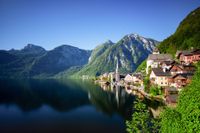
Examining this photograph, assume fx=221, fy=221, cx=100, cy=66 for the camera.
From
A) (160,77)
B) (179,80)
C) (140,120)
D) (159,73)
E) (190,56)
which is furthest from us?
(190,56)

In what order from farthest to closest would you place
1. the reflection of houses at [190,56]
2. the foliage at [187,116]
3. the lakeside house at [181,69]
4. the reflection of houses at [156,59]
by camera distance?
1. the reflection of houses at [156,59]
2. the reflection of houses at [190,56]
3. the lakeside house at [181,69]
4. the foliage at [187,116]

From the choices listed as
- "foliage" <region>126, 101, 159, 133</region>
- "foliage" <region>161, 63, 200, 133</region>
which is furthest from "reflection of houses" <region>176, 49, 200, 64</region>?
"foliage" <region>161, 63, 200, 133</region>

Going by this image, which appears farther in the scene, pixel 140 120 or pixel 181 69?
pixel 181 69

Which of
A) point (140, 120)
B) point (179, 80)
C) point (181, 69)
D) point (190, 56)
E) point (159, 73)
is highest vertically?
point (190, 56)

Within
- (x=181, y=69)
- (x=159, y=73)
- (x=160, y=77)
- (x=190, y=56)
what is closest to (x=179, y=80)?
(x=160, y=77)

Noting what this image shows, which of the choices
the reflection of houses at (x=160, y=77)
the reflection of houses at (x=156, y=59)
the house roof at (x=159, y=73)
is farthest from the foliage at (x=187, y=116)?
the reflection of houses at (x=156, y=59)

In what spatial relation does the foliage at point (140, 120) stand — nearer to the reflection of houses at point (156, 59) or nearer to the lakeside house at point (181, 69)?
the lakeside house at point (181, 69)

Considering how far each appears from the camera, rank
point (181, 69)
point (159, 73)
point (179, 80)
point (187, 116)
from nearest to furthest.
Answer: point (187, 116), point (179, 80), point (181, 69), point (159, 73)

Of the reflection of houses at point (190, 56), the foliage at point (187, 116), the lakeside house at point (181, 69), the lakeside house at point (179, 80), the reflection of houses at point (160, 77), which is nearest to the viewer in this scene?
the foliage at point (187, 116)

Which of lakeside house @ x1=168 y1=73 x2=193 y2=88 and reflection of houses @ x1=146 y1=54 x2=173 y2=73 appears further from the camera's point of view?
reflection of houses @ x1=146 y1=54 x2=173 y2=73

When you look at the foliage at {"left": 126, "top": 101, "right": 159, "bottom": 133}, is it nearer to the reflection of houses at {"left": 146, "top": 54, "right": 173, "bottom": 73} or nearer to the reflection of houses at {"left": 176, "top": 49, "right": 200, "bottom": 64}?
the reflection of houses at {"left": 176, "top": 49, "right": 200, "bottom": 64}

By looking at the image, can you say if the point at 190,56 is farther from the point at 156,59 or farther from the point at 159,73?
the point at 156,59

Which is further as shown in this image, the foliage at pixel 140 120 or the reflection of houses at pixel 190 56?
the reflection of houses at pixel 190 56

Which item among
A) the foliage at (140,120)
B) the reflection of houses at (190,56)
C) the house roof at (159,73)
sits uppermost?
the reflection of houses at (190,56)
